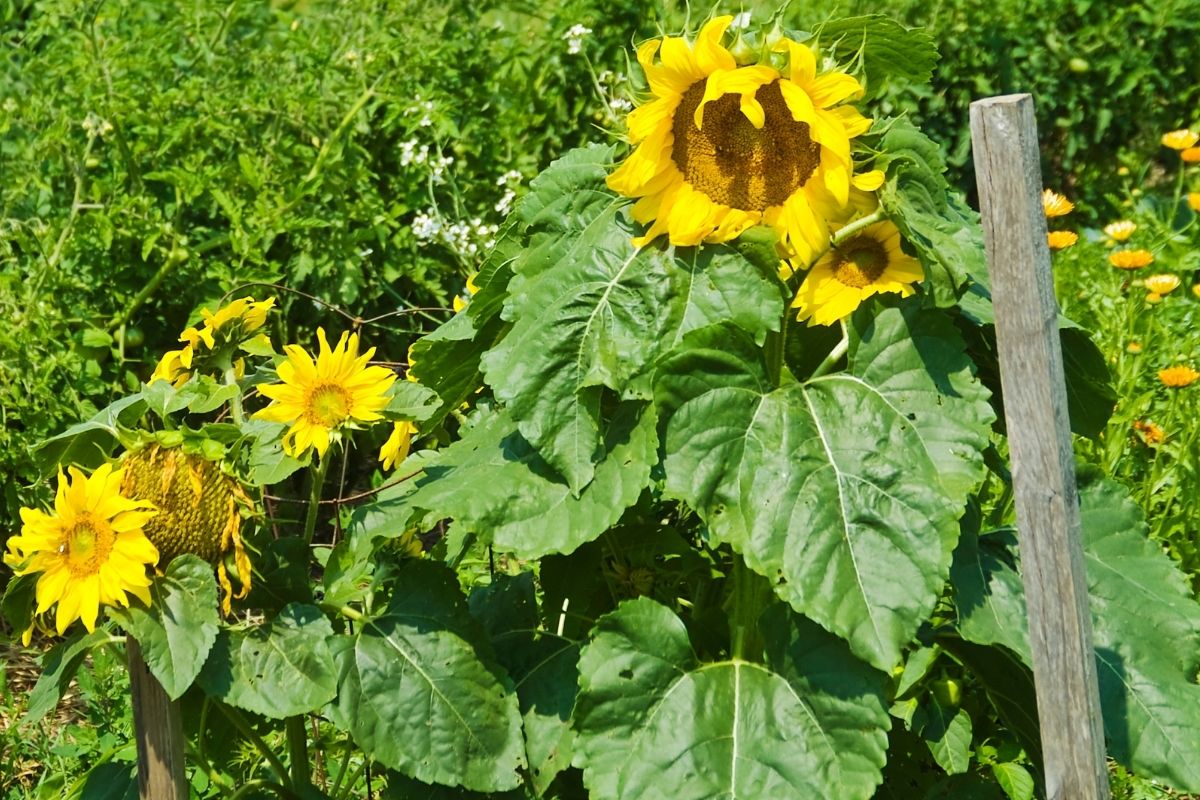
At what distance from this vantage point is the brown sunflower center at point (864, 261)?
2184 millimetres

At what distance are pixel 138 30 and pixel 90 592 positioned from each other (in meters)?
3.11

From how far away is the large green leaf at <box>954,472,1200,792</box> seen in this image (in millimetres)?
2227

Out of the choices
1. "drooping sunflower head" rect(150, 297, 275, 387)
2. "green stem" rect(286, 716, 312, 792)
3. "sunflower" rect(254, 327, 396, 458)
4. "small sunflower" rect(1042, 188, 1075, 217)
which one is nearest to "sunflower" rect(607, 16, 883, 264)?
"sunflower" rect(254, 327, 396, 458)

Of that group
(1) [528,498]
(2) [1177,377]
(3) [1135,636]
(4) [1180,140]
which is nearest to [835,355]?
(1) [528,498]

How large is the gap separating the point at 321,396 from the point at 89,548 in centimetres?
40

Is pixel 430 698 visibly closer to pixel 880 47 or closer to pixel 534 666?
pixel 534 666

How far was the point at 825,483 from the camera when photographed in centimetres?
209

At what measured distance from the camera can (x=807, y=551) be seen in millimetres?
2039

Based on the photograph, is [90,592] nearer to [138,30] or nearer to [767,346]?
[767,346]

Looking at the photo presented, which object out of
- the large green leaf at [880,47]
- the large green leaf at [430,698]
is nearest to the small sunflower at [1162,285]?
the large green leaf at [880,47]

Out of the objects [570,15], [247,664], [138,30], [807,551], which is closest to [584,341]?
[807,551]

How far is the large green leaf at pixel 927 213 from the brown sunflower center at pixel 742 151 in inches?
5.3

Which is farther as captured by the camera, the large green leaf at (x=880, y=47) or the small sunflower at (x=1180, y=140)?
the small sunflower at (x=1180, y=140)

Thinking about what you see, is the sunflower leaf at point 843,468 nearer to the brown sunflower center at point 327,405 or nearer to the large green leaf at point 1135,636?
the large green leaf at point 1135,636
